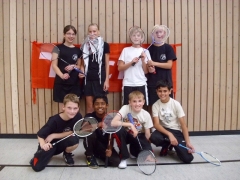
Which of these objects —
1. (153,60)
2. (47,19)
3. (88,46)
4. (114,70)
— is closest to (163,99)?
(153,60)

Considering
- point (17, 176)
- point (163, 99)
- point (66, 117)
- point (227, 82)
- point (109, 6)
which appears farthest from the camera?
point (227, 82)

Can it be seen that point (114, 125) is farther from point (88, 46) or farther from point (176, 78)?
point (176, 78)

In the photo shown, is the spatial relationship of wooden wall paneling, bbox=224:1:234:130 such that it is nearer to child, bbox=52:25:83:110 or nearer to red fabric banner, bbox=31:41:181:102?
red fabric banner, bbox=31:41:181:102

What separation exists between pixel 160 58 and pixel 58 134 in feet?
7.48

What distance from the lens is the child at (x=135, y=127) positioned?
3.82 metres

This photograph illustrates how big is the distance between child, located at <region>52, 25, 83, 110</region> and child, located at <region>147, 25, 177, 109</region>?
A: 134cm

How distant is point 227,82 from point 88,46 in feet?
9.59

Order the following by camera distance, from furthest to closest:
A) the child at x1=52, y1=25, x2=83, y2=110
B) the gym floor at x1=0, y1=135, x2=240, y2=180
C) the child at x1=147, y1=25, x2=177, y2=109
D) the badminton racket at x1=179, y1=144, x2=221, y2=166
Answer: the child at x1=147, y1=25, x2=177, y2=109 → the child at x1=52, y1=25, x2=83, y2=110 → the badminton racket at x1=179, y1=144, x2=221, y2=166 → the gym floor at x1=0, y1=135, x2=240, y2=180

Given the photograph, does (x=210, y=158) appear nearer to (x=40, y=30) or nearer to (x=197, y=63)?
(x=197, y=63)

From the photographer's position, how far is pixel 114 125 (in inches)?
144

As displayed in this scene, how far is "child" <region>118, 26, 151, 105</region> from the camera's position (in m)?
4.73

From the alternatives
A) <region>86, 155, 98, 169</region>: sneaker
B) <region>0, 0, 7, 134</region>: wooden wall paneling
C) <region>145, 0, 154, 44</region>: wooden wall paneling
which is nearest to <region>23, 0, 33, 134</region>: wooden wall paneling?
<region>0, 0, 7, 134</region>: wooden wall paneling

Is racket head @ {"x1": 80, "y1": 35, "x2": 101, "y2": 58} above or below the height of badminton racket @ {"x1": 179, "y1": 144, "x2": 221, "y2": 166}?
above

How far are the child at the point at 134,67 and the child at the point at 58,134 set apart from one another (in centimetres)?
126
